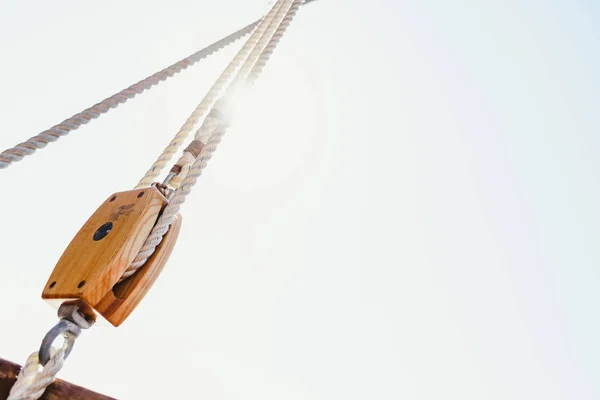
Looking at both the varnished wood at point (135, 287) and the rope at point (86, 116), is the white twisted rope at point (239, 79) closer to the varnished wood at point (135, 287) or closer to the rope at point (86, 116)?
the varnished wood at point (135, 287)

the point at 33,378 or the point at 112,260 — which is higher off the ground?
the point at 112,260

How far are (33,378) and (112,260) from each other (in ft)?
0.48

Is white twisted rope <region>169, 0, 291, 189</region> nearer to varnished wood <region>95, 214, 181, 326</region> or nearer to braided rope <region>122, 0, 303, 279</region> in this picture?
braided rope <region>122, 0, 303, 279</region>

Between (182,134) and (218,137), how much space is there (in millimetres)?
108

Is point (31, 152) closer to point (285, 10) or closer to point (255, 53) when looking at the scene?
point (255, 53)

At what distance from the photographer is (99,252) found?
1.84 ft

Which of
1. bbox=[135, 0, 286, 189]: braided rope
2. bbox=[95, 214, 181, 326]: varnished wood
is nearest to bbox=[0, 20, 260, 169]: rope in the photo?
→ bbox=[135, 0, 286, 189]: braided rope

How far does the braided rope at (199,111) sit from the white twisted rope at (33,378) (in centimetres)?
31

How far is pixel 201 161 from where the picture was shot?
0.69 metres

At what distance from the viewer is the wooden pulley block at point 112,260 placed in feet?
1.74

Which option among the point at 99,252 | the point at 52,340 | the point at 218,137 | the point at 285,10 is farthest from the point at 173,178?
the point at 285,10

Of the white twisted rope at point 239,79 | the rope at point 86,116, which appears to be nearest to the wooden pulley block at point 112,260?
the white twisted rope at point 239,79

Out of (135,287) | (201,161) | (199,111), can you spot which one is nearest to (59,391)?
(135,287)

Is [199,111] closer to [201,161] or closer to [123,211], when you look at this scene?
[201,161]
